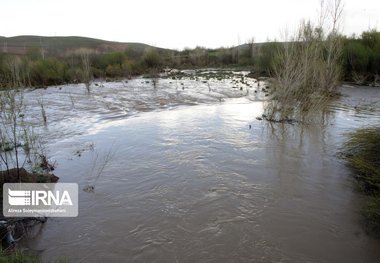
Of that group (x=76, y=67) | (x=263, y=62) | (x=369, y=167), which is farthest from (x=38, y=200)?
(x=263, y=62)

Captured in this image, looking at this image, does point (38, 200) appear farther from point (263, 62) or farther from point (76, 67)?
point (263, 62)

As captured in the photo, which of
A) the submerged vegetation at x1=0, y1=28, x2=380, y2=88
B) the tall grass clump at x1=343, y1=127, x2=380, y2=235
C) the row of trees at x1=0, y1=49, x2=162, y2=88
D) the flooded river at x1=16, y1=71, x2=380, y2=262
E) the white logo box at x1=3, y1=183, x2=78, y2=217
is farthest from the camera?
the row of trees at x1=0, y1=49, x2=162, y2=88

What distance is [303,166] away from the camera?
7.43m

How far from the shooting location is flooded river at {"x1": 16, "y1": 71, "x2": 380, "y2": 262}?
4.49 m

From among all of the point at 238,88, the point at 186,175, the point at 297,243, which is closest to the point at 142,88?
the point at 238,88

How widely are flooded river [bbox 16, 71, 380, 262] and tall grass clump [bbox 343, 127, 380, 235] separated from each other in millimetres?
207

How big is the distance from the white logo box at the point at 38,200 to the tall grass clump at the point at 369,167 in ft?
15.2

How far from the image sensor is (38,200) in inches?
219

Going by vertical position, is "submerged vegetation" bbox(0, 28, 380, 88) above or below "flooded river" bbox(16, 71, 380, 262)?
above

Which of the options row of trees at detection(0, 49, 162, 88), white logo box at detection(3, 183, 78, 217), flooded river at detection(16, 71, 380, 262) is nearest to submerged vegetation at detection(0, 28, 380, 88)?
row of trees at detection(0, 49, 162, 88)

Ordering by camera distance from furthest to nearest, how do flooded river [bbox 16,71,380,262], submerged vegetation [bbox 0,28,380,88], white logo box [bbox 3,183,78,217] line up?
submerged vegetation [bbox 0,28,380,88]
white logo box [bbox 3,183,78,217]
flooded river [bbox 16,71,380,262]

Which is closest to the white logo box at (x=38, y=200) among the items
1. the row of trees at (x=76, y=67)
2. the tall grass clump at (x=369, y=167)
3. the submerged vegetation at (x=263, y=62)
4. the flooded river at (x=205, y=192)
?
the flooded river at (x=205, y=192)

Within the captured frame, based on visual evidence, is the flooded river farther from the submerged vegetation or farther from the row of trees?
the row of trees

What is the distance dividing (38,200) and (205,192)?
9.58 feet
